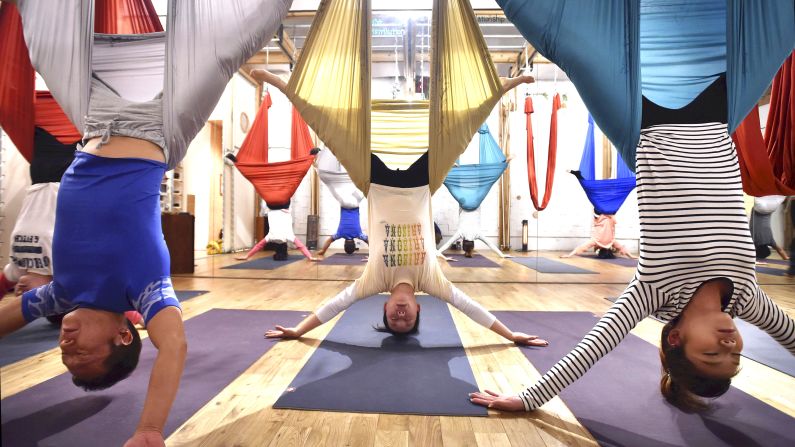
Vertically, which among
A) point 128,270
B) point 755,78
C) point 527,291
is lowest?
point 527,291

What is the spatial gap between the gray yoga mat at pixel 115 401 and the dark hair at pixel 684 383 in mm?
1517

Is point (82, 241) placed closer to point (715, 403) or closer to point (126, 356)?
point (126, 356)

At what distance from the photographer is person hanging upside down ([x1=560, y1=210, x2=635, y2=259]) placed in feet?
17.1

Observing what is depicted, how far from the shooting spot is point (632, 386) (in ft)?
5.03

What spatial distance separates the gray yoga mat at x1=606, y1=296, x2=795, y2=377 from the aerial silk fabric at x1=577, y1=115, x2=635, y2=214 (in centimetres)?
227

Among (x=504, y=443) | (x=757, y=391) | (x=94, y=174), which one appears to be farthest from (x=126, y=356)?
(x=757, y=391)

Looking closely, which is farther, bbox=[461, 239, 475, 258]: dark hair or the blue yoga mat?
bbox=[461, 239, 475, 258]: dark hair

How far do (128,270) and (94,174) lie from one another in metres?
0.29

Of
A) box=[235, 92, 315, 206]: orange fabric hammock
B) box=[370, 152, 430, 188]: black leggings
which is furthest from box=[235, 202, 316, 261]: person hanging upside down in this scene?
box=[370, 152, 430, 188]: black leggings

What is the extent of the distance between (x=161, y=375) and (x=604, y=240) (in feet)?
18.5

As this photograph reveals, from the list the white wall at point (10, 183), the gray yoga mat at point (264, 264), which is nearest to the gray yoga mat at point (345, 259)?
the gray yoga mat at point (264, 264)

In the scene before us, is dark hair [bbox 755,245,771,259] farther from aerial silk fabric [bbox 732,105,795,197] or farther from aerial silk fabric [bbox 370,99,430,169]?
aerial silk fabric [bbox 370,99,430,169]

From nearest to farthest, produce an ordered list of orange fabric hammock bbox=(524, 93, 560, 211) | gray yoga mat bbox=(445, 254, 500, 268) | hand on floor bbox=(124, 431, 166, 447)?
hand on floor bbox=(124, 431, 166, 447) → orange fabric hammock bbox=(524, 93, 560, 211) → gray yoga mat bbox=(445, 254, 500, 268)

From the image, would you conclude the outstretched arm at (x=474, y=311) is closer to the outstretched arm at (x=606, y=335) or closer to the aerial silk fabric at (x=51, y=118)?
the outstretched arm at (x=606, y=335)
